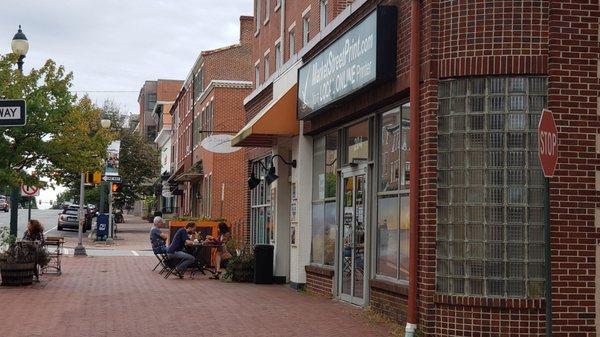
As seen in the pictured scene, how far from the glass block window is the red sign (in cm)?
299

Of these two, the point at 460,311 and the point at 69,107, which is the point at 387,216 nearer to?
the point at 460,311

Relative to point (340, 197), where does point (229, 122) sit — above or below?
above

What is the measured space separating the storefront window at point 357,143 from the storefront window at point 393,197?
76 centimetres

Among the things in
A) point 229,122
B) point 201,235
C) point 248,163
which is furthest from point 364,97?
point 229,122

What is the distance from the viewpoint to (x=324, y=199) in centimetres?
1711

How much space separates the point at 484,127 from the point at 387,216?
2.94 meters

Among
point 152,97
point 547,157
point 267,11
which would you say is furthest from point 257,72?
point 152,97

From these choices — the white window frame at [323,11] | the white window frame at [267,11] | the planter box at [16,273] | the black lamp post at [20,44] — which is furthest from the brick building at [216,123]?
the black lamp post at [20,44]

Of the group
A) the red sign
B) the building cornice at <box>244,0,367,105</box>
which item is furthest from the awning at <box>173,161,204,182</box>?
the red sign

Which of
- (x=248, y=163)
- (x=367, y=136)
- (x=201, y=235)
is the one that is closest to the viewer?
(x=367, y=136)

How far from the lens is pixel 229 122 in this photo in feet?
134

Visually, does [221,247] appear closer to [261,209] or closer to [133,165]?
[261,209]

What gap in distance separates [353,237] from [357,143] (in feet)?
5.32

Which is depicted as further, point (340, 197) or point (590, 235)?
point (340, 197)
